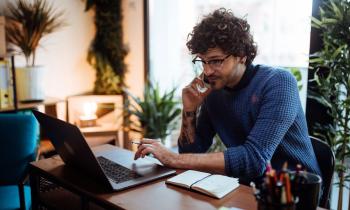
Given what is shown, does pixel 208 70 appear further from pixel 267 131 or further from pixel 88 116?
pixel 88 116

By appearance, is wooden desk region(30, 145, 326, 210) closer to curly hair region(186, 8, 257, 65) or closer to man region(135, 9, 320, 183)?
man region(135, 9, 320, 183)

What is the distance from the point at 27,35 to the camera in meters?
2.96

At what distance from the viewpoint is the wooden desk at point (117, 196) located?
100 cm

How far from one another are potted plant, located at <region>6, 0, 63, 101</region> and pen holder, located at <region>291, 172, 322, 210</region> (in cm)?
254

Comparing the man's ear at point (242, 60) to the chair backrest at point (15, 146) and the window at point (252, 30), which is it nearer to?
the window at point (252, 30)

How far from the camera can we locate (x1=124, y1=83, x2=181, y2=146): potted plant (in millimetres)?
3203

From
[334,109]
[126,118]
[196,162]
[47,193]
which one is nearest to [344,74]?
[334,109]

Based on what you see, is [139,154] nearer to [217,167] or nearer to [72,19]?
[217,167]

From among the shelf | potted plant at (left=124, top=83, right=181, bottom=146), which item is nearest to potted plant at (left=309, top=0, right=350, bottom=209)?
potted plant at (left=124, top=83, right=181, bottom=146)

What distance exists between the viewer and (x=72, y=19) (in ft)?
11.6

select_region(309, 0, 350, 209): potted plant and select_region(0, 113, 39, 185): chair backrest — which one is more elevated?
select_region(309, 0, 350, 209): potted plant

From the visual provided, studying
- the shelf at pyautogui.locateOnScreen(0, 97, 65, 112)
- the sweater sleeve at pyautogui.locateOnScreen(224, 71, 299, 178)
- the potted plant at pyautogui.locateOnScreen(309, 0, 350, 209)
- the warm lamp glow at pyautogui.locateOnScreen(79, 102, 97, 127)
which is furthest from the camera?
the warm lamp glow at pyautogui.locateOnScreen(79, 102, 97, 127)

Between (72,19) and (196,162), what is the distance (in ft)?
8.97

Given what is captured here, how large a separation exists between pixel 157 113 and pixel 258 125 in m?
1.96
